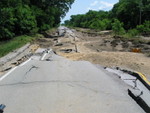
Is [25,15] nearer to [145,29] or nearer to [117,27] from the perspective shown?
[117,27]

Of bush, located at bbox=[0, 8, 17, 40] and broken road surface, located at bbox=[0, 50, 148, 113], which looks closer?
broken road surface, located at bbox=[0, 50, 148, 113]

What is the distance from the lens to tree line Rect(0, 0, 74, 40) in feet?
106

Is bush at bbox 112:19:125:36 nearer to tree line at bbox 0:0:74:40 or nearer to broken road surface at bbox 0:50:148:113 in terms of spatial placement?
tree line at bbox 0:0:74:40

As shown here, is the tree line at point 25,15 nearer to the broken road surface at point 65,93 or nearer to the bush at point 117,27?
the bush at point 117,27

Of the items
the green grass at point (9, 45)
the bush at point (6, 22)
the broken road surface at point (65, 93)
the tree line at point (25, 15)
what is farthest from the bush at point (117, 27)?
the broken road surface at point (65, 93)

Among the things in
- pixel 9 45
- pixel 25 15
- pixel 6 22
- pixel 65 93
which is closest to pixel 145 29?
pixel 25 15

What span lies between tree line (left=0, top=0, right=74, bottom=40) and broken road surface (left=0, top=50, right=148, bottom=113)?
72.0 ft

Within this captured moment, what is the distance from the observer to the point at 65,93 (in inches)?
312

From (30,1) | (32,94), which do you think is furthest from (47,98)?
(30,1)

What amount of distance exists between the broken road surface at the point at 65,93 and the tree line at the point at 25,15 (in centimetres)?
2194

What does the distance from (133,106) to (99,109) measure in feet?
2.99

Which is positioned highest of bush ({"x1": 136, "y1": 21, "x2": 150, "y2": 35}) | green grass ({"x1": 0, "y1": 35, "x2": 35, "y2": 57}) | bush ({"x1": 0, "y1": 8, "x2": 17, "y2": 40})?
bush ({"x1": 0, "y1": 8, "x2": 17, "y2": 40})

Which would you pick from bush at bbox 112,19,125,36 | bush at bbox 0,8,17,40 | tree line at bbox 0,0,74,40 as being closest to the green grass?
bush at bbox 0,8,17,40

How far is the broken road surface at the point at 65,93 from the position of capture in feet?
21.6
